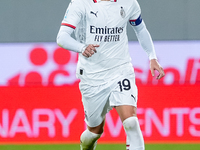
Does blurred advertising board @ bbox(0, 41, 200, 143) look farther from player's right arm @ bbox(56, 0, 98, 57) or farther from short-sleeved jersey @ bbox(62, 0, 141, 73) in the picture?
player's right arm @ bbox(56, 0, 98, 57)

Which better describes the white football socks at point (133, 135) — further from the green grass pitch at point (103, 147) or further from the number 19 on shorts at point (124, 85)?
the green grass pitch at point (103, 147)

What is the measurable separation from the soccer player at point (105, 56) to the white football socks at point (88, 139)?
26 cm

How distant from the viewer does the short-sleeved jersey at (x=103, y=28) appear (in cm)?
351

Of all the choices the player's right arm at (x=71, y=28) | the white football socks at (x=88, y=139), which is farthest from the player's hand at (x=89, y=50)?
the white football socks at (x=88, y=139)

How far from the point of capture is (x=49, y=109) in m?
5.71

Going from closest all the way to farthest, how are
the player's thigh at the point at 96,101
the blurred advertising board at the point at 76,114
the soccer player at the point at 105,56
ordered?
the soccer player at the point at 105,56
the player's thigh at the point at 96,101
the blurred advertising board at the point at 76,114

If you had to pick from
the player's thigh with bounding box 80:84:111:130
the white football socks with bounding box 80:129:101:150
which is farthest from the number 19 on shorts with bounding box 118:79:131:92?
the white football socks with bounding box 80:129:101:150

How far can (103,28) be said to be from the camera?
3.51 m

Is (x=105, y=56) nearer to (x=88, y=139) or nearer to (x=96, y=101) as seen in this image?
(x=96, y=101)

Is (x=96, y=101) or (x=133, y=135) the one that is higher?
(x=96, y=101)

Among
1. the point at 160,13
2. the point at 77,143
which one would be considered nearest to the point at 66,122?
the point at 77,143

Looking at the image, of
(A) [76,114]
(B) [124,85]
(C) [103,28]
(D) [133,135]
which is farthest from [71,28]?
(A) [76,114]

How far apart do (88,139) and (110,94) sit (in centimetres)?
61

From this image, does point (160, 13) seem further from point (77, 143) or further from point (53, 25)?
point (77, 143)
